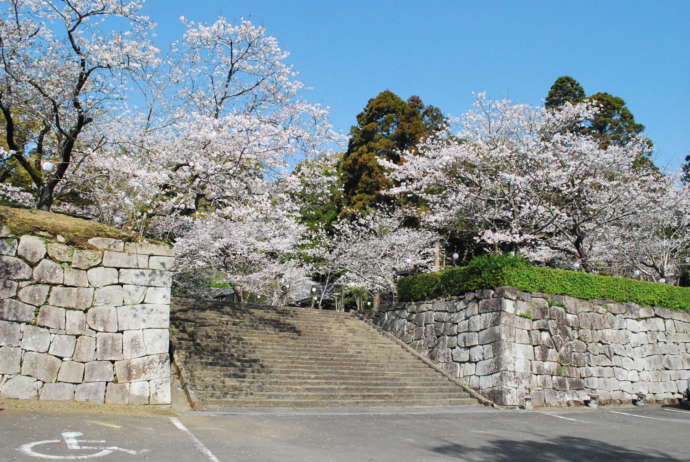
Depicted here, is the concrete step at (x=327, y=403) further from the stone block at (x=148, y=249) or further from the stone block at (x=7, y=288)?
the stone block at (x=7, y=288)

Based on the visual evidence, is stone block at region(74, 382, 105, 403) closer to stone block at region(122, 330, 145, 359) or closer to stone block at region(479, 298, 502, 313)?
stone block at region(122, 330, 145, 359)

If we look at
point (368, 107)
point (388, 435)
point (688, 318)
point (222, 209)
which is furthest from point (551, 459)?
point (368, 107)

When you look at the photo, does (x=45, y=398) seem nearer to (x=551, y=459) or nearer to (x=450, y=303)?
(x=551, y=459)

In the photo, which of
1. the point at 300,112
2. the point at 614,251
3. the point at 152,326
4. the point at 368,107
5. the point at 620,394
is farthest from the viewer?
the point at 368,107

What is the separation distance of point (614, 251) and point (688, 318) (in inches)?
155

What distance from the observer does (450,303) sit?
15086 mm

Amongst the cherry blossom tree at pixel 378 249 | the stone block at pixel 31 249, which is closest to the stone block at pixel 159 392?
the stone block at pixel 31 249

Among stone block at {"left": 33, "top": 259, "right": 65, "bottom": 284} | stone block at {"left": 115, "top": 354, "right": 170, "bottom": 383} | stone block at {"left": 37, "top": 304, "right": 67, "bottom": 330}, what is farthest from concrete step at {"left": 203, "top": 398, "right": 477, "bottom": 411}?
stone block at {"left": 33, "top": 259, "right": 65, "bottom": 284}

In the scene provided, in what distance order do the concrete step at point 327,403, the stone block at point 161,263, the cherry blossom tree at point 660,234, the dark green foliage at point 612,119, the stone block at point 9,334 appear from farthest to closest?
the dark green foliage at point 612,119
the cherry blossom tree at point 660,234
the concrete step at point 327,403
the stone block at point 161,263
the stone block at point 9,334

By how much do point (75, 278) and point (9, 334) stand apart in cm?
125

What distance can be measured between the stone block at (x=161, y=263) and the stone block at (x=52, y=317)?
1602 mm

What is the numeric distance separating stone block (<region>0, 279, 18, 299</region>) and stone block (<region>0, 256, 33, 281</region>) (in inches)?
3.7

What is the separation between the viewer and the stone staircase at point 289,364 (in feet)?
34.0

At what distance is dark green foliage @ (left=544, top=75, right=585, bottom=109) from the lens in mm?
27703
